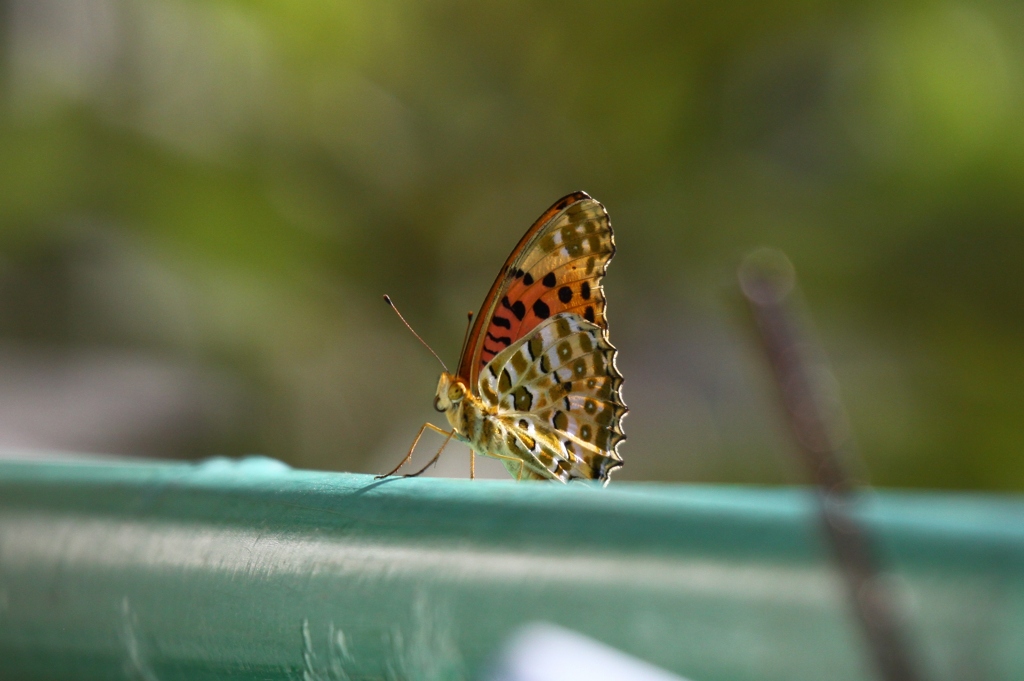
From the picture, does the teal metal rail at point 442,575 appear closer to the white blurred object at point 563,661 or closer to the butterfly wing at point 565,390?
the white blurred object at point 563,661

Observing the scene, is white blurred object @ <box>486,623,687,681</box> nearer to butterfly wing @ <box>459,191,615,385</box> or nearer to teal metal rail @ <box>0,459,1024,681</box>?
teal metal rail @ <box>0,459,1024,681</box>

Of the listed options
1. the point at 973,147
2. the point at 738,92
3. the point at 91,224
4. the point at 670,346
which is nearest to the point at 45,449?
the point at 91,224

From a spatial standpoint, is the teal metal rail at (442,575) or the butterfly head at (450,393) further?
the butterfly head at (450,393)

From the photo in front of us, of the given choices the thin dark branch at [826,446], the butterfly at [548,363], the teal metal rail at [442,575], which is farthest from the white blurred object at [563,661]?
the butterfly at [548,363]

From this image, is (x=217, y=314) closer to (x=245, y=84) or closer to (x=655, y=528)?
(x=245, y=84)

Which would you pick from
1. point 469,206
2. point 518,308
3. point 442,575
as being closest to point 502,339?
point 518,308

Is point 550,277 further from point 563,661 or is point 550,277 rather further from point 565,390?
point 563,661

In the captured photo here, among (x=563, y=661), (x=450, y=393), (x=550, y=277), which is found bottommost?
(x=563, y=661)

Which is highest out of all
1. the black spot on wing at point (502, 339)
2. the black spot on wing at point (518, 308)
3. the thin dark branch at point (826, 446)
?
the black spot on wing at point (518, 308)
